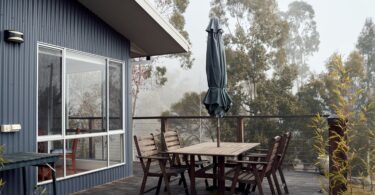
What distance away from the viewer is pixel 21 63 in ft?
14.6

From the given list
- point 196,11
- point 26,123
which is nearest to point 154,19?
point 26,123

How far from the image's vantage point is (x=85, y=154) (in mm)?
5590

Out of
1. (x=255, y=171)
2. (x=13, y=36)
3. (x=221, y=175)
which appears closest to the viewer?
(x=255, y=171)

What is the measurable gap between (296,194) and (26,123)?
3897mm

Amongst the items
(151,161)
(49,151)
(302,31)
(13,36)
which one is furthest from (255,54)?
(302,31)

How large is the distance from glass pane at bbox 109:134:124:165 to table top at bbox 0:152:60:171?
2.10 metres

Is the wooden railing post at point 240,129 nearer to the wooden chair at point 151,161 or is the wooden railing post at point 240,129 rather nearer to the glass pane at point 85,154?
the wooden chair at point 151,161

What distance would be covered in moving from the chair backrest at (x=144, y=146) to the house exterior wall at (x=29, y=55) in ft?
4.42

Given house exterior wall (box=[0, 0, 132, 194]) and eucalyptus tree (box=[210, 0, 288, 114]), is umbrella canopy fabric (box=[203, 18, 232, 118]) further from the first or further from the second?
eucalyptus tree (box=[210, 0, 288, 114])

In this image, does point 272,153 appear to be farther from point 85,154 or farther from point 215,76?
point 85,154

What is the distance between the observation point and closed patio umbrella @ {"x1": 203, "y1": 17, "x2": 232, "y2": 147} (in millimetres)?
5037

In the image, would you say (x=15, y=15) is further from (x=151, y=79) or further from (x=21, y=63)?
(x=151, y=79)

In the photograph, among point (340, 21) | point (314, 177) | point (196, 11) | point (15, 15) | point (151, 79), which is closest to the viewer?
point (15, 15)

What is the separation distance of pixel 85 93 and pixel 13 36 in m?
1.69
